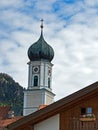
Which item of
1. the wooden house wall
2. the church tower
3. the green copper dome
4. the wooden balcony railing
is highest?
the green copper dome

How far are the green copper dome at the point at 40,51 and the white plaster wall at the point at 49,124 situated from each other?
62569 mm

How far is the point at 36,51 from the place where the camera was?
85438 millimetres

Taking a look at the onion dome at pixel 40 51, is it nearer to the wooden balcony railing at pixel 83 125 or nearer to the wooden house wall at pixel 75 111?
the wooden house wall at pixel 75 111

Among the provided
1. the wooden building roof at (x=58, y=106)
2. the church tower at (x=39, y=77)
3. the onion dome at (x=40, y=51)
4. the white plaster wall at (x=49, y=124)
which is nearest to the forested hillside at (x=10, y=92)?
the onion dome at (x=40, y=51)

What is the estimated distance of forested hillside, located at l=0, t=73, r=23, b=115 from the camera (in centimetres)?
12589

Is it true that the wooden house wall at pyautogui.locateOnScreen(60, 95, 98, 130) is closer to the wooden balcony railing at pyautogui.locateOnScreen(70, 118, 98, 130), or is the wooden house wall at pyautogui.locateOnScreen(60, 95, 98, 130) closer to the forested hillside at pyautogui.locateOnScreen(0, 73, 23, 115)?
the wooden balcony railing at pyautogui.locateOnScreen(70, 118, 98, 130)

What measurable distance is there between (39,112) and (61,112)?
1.04 meters

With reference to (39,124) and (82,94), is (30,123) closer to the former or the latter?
(39,124)

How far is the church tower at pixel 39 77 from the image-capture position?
81.2 m

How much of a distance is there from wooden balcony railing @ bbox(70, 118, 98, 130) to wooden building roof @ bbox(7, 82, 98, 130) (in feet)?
2.68

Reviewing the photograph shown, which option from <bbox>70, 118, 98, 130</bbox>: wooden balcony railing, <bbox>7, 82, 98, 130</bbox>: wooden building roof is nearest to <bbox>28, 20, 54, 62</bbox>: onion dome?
<bbox>7, 82, 98, 130</bbox>: wooden building roof

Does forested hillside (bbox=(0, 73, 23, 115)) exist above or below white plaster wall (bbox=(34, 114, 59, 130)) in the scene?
above

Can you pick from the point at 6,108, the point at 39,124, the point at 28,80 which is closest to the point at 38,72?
the point at 28,80

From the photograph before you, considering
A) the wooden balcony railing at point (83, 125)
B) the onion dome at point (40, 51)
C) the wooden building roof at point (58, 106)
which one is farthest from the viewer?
the onion dome at point (40, 51)
